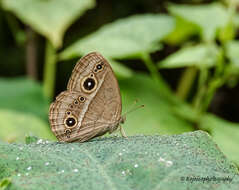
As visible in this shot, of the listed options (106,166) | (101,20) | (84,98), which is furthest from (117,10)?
(106,166)

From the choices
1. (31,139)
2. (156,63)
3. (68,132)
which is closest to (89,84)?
(68,132)

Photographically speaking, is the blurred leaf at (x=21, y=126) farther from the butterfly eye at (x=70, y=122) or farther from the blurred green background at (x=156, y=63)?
the butterfly eye at (x=70, y=122)

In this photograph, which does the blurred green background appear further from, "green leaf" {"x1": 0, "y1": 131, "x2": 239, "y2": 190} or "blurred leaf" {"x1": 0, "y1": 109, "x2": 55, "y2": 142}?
"green leaf" {"x1": 0, "y1": 131, "x2": 239, "y2": 190}

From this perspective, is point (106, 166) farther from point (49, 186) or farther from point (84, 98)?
point (84, 98)

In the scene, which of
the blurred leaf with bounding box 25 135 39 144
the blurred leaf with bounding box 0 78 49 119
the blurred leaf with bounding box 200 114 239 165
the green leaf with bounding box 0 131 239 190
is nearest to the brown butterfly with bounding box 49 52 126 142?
the blurred leaf with bounding box 25 135 39 144

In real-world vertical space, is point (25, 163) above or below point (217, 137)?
above

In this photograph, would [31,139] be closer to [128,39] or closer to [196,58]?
[196,58]
